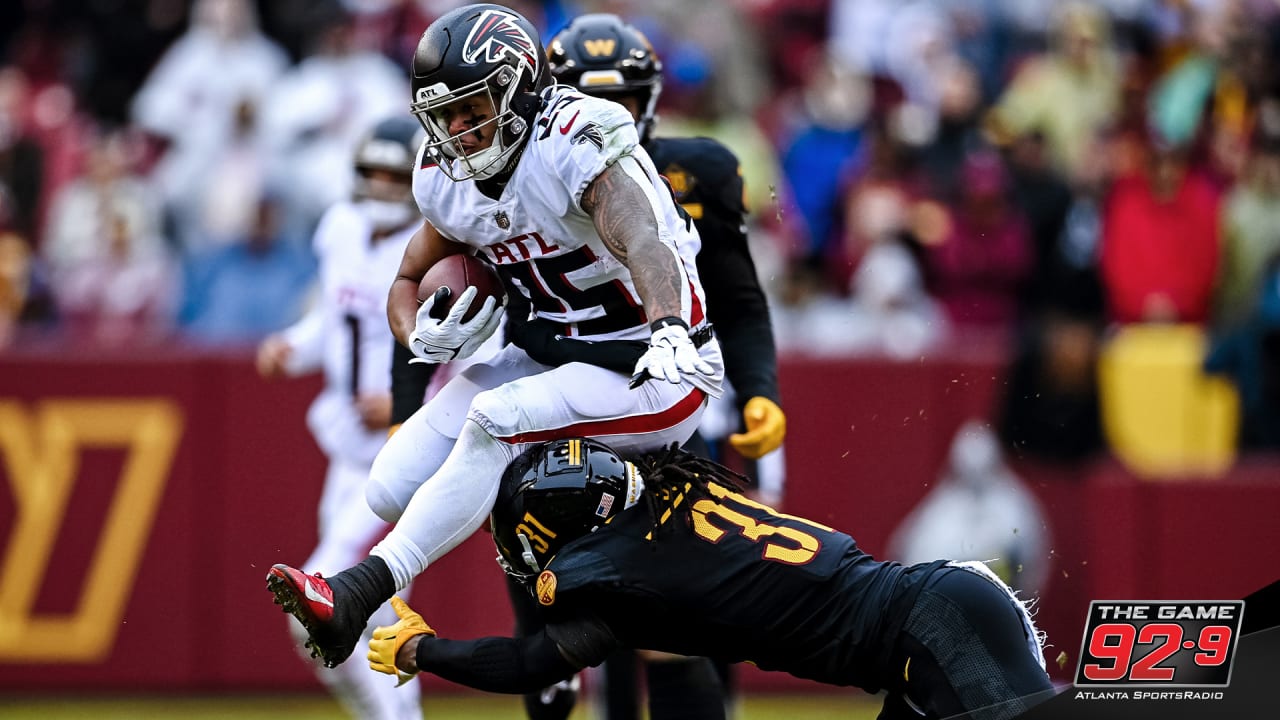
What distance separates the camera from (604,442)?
15.5 ft

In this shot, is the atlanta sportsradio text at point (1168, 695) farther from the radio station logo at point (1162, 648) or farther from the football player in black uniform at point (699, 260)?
the football player in black uniform at point (699, 260)

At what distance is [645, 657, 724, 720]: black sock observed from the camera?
554 cm

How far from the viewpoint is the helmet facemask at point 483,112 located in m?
4.58

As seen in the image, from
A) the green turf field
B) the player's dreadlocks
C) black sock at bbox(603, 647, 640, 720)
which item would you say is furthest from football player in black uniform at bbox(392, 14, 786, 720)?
the green turf field

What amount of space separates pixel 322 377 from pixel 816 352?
88.4 inches

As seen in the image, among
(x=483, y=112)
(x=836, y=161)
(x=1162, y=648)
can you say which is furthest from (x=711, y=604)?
(x=836, y=161)

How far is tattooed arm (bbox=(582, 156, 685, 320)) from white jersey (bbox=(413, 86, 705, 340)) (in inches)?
1.1

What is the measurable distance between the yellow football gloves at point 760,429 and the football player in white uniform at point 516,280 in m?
0.71

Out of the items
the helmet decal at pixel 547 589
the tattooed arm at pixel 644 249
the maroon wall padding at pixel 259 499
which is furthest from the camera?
the maroon wall padding at pixel 259 499

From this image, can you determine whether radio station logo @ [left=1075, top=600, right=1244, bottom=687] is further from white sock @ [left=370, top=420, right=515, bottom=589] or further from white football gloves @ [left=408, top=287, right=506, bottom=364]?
white football gloves @ [left=408, top=287, right=506, bottom=364]

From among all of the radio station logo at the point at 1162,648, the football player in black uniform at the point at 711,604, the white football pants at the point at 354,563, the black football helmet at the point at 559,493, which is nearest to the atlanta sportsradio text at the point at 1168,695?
the radio station logo at the point at 1162,648

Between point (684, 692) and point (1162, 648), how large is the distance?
4.56 feet

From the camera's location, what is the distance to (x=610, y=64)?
18.6ft

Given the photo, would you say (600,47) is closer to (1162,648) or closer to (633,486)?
(633,486)
